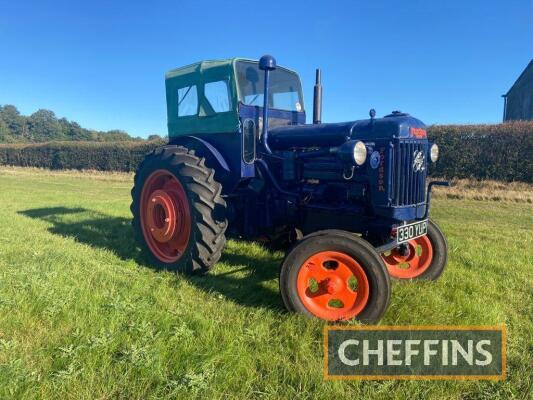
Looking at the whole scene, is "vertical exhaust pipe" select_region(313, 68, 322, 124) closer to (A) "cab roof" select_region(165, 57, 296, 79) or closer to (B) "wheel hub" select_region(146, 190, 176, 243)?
(A) "cab roof" select_region(165, 57, 296, 79)

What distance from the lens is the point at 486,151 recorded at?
13523 millimetres

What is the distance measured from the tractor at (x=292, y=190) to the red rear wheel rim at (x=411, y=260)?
1cm

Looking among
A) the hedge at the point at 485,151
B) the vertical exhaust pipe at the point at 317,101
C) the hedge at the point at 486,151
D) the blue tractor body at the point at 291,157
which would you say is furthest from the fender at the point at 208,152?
the hedge at the point at 486,151

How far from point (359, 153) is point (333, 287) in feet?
3.85

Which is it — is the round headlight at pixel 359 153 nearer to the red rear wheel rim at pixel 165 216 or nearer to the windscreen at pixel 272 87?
the windscreen at pixel 272 87

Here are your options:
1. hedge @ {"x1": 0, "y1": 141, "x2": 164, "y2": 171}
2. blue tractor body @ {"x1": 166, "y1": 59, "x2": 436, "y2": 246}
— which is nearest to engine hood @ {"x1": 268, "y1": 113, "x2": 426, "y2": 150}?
blue tractor body @ {"x1": 166, "y1": 59, "x2": 436, "y2": 246}

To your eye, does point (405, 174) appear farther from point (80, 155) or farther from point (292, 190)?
point (80, 155)

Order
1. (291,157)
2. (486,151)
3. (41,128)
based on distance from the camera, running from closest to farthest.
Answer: (291,157)
(486,151)
(41,128)

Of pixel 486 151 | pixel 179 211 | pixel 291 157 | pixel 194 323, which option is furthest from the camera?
pixel 486 151

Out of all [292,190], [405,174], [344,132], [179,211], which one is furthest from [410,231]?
[179,211]

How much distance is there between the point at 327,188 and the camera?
13.4ft

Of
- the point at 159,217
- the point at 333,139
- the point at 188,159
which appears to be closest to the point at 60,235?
the point at 159,217

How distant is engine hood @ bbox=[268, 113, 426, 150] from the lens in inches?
142

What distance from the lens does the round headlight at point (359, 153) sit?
343cm
